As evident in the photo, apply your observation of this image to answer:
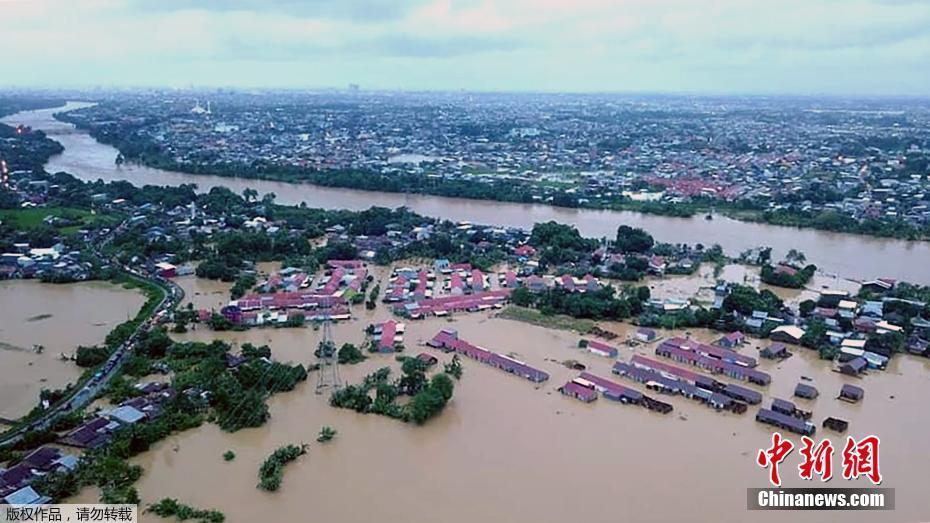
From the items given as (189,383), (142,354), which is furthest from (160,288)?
(189,383)

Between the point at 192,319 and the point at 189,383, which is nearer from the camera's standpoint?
the point at 189,383

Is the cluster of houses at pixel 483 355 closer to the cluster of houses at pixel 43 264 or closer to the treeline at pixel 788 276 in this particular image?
the treeline at pixel 788 276

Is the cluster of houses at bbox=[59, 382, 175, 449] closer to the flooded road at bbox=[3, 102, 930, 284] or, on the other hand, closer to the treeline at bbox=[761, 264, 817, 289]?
the treeline at bbox=[761, 264, 817, 289]

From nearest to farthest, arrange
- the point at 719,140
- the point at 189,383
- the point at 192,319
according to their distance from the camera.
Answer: the point at 189,383
the point at 192,319
the point at 719,140

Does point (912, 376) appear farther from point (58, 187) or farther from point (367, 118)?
point (367, 118)

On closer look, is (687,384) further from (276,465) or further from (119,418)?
(119,418)

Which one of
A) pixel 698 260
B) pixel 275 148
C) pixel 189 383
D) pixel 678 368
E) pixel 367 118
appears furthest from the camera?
pixel 367 118

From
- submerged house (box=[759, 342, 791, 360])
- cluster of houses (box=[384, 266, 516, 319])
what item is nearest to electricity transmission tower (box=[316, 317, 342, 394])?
cluster of houses (box=[384, 266, 516, 319])

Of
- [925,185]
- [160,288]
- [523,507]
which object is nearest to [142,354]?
[160,288]
